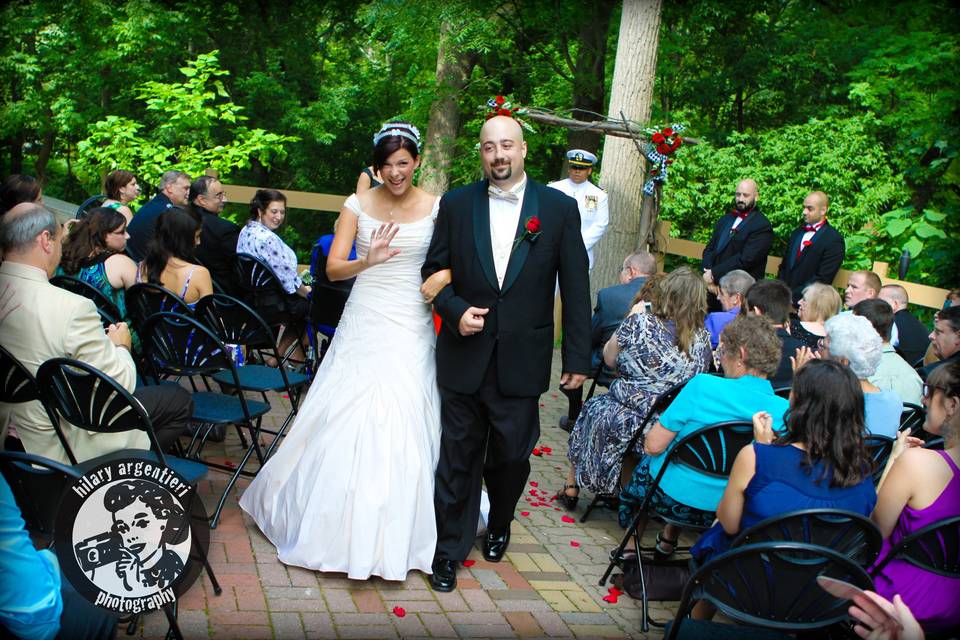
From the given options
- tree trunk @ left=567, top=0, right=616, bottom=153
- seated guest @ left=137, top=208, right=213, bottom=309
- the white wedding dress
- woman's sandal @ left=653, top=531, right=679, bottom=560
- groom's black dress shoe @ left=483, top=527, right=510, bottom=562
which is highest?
tree trunk @ left=567, top=0, right=616, bottom=153

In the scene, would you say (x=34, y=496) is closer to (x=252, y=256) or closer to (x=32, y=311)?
(x=32, y=311)

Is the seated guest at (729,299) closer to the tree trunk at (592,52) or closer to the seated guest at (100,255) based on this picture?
the seated guest at (100,255)

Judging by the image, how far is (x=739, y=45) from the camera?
15.9 metres

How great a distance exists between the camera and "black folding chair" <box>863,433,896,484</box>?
3479 mm

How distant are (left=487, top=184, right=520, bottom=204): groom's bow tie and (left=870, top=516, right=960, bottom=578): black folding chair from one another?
2.03 m

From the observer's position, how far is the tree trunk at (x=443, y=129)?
15344mm

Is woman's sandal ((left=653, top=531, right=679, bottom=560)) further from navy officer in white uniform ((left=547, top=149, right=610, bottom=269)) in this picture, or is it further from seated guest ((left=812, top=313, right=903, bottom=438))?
navy officer in white uniform ((left=547, top=149, right=610, bottom=269))

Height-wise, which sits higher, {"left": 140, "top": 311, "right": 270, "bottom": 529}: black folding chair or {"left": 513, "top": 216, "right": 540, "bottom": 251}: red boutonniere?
{"left": 513, "top": 216, "right": 540, "bottom": 251}: red boutonniere

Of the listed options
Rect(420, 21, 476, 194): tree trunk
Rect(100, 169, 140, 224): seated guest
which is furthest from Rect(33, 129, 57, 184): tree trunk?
Rect(100, 169, 140, 224): seated guest

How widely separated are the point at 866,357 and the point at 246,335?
11.2 ft

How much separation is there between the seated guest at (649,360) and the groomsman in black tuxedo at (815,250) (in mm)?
4671

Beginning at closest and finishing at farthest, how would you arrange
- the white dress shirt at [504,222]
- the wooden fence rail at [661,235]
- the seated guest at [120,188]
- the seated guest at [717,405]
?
1. the seated guest at [717,405]
2. the white dress shirt at [504,222]
3. the seated guest at [120,188]
4. the wooden fence rail at [661,235]

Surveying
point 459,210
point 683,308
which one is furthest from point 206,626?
point 683,308

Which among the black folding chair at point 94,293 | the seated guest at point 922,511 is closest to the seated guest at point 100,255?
the black folding chair at point 94,293
